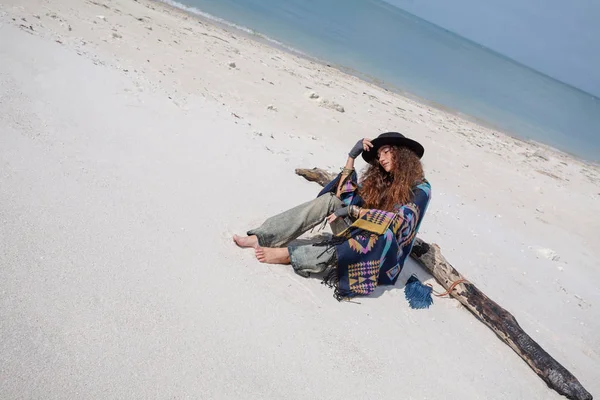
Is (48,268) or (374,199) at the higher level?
(374,199)

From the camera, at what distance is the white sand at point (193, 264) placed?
220 cm

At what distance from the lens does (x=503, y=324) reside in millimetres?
3482

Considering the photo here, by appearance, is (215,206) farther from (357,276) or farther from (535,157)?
(535,157)

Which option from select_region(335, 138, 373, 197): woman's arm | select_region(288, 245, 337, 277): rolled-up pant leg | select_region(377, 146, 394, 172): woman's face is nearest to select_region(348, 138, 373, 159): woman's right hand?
select_region(335, 138, 373, 197): woman's arm

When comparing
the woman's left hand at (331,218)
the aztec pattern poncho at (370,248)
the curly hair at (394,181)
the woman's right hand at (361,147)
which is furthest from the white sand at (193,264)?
the woman's right hand at (361,147)

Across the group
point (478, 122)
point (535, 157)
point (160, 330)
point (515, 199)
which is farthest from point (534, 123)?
point (160, 330)

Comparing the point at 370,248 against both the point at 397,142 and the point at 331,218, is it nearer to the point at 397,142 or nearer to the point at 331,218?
the point at 331,218

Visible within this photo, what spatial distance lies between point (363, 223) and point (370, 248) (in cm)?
21

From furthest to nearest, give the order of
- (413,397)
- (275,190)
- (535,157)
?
(535,157) < (275,190) < (413,397)

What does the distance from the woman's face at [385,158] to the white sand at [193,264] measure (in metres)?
1.05

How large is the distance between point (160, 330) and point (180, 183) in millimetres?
1886

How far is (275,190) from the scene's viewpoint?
4.65 m

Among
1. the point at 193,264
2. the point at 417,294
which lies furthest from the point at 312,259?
the point at 417,294

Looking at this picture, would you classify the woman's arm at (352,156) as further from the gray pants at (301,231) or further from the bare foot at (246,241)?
the bare foot at (246,241)
